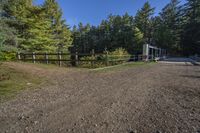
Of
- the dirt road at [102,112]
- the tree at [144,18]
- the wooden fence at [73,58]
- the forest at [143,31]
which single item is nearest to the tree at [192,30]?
the forest at [143,31]

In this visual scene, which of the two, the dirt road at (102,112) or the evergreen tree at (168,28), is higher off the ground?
the evergreen tree at (168,28)

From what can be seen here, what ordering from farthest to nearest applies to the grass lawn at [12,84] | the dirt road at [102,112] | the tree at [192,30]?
the tree at [192,30] → the grass lawn at [12,84] → the dirt road at [102,112]

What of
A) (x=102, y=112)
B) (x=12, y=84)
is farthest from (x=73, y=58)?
(x=102, y=112)

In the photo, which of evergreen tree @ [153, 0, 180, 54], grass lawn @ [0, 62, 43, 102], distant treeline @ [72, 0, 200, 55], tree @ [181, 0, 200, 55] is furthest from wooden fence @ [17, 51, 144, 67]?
tree @ [181, 0, 200, 55]

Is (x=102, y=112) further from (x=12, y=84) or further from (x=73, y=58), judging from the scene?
(x=73, y=58)

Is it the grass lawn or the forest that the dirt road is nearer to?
the grass lawn

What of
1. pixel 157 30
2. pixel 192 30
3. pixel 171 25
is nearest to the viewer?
pixel 192 30

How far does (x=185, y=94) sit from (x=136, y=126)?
3012mm

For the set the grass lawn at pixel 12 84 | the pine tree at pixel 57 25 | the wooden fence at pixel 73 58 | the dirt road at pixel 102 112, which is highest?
the pine tree at pixel 57 25

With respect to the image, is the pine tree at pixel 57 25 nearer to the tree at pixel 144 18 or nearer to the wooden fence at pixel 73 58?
the wooden fence at pixel 73 58

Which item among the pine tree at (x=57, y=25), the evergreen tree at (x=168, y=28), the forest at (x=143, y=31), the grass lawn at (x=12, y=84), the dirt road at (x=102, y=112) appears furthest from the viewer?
the evergreen tree at (x=168, y=28)

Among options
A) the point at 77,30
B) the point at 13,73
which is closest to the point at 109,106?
the point at 13,73

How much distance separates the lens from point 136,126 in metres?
3.17

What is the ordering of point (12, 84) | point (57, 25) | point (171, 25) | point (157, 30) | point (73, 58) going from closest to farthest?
point (12, 84)
point (73, 58)
point (57, 25)
point (157, 30)
point (171, 25)
